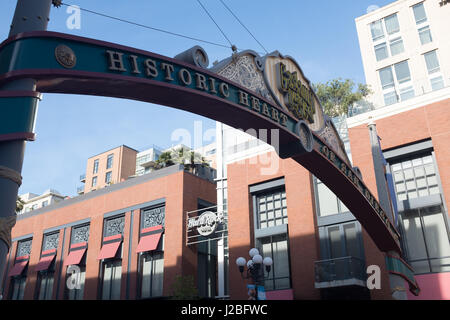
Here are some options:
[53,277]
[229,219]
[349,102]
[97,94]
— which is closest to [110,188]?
[53,277]

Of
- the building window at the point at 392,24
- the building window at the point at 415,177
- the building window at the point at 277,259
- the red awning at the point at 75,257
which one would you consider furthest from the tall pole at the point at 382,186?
the building window at the point at 392,24

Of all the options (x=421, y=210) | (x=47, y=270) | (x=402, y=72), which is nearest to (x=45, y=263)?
(x=47, y=270)

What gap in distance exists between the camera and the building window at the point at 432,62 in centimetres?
4350

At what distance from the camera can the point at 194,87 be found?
8.20 m

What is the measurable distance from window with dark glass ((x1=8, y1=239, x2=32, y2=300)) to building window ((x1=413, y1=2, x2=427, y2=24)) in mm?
41863

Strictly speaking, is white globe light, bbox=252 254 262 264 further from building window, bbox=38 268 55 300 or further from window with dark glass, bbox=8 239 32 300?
window with dark glass, bbox=8 239 32 300

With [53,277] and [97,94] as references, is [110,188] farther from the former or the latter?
[97,94]

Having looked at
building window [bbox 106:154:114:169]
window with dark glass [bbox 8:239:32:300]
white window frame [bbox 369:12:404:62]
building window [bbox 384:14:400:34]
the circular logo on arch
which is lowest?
the circular logo on arch

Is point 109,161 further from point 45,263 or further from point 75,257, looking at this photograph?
point 75,257

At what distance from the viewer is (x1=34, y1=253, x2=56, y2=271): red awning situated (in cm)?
3619

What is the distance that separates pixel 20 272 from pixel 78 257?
767cm

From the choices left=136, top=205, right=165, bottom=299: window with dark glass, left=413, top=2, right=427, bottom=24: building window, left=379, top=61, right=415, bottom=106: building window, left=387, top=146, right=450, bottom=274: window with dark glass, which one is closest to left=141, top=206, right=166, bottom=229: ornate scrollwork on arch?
left=136, top=205, right=165, bottom=299: window with dark glass

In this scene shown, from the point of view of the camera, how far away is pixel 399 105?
1003 inches

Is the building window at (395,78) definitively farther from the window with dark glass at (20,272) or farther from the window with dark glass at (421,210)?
the window with dark glass at (20,272)
